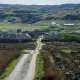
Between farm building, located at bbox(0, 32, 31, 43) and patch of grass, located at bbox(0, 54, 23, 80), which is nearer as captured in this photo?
patch of grass, located at bbox(0, 54, 23, 80)

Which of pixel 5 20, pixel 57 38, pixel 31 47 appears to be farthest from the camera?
pixel 5 20

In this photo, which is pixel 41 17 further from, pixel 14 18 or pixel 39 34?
pixel 39 34

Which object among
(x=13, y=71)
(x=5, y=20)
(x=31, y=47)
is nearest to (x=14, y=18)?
(x=5, y=20)

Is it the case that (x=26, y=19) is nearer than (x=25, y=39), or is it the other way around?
(x=25, y=39)

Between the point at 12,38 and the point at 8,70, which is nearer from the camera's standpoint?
the point at 8,70

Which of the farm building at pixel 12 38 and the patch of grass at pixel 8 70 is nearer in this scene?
the patch of grass at pixel 8 70

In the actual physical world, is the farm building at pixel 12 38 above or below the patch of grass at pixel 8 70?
below

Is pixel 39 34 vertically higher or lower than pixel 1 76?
lower

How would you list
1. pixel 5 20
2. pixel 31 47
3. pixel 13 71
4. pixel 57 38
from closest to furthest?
pixel 13 71 → pixel 31 47 → pixel 57 38 → pixel 5 20

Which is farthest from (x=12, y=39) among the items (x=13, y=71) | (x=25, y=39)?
(x=13, y=71)

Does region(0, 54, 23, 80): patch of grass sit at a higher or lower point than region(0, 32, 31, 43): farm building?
higher

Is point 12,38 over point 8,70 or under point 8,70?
under
